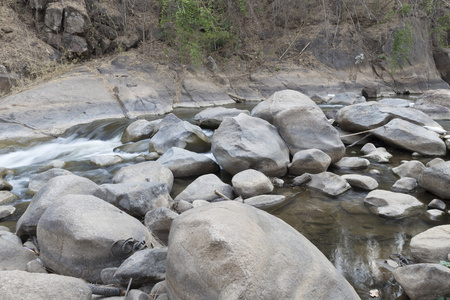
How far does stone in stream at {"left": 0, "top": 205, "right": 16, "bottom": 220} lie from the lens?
4104 mm

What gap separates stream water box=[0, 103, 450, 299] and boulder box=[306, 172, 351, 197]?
0.10m

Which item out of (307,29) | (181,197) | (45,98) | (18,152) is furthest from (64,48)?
(307,29)

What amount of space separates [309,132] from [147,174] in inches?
113

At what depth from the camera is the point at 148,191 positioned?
3.78 m

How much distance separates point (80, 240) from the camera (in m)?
2.56

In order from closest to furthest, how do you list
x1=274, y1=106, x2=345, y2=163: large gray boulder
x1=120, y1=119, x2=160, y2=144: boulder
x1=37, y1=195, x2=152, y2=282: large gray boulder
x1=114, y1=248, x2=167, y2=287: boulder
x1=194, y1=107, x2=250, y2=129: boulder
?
x1=114, y1=248, x2=167, y2=287: boulder, x1=37, y1=195, x2=152, y2=282: large gray boulder, x1=274, y1=106, x2=345, y2=163: large gray boulder, x1=120, y1=119, x2=160, y2=144: boulder, x1=194, y1=107, x2=250, y2=129: boulder

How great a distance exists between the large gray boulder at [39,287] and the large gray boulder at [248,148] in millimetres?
3316

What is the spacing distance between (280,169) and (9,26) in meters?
11.7

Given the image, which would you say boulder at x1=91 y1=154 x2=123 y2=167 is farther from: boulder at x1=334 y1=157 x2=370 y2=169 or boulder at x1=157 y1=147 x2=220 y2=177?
boulder at x1=334 y1=157 x2=370 y2=169

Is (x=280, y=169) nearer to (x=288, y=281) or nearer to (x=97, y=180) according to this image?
(x=97, y=180)

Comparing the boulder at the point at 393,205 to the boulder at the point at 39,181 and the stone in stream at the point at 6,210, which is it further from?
the stone in stream at the point at 6,210

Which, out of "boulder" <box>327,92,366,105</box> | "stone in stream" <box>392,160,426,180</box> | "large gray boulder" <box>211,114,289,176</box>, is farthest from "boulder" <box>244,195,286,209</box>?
"boulder" <box>327,92,366,105</box>

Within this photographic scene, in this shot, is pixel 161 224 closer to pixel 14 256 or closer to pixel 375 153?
pixel 14 256

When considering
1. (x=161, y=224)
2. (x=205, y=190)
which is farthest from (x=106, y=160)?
(x=161, y=224)
